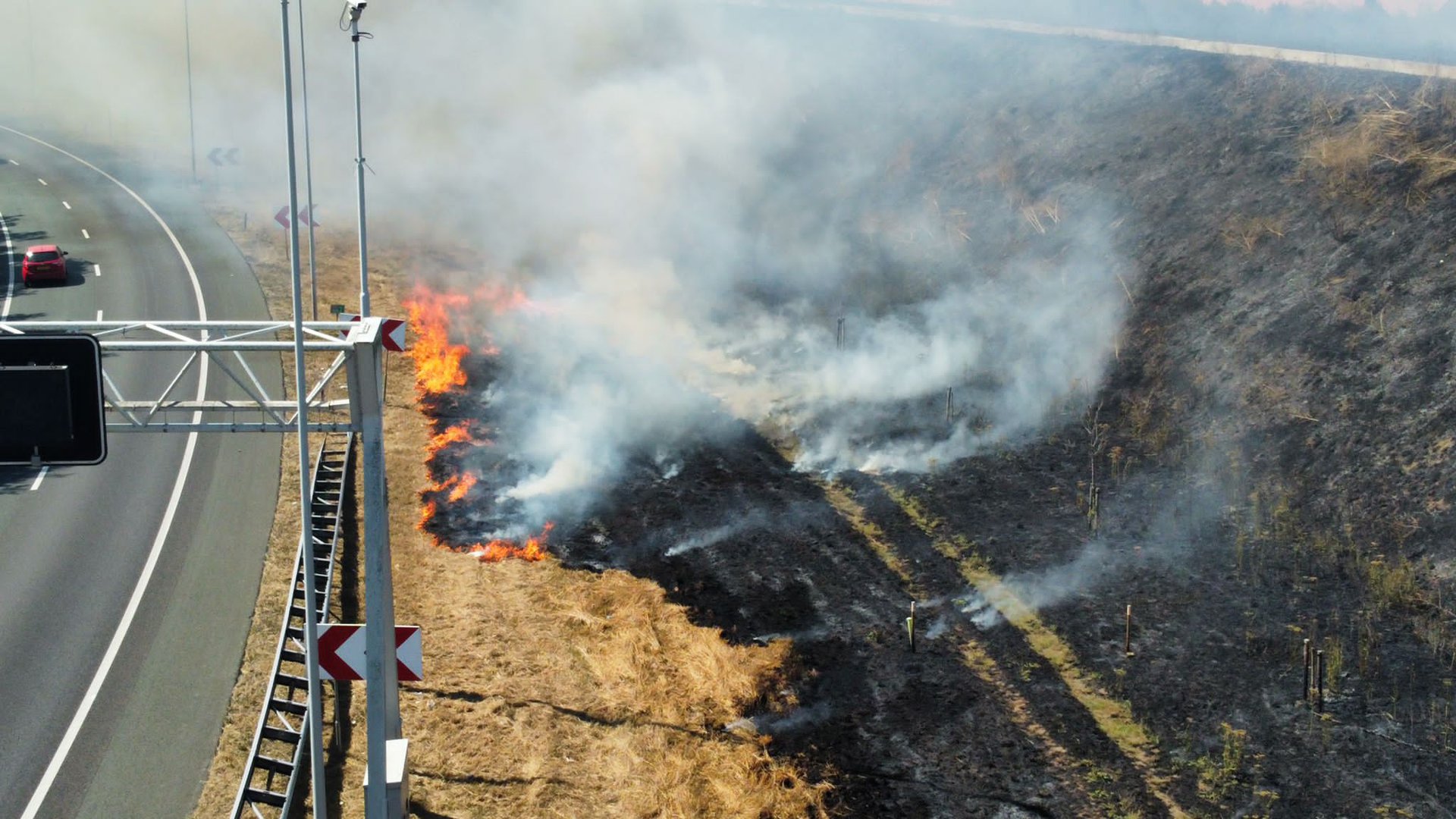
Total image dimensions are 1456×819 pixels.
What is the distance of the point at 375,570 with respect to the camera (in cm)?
1301

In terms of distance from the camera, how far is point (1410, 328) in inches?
944

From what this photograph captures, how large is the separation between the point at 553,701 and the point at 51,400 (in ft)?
29.5

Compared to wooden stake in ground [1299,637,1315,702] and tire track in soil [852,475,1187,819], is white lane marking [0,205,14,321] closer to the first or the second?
tire track in soil [852,475,1187,819]

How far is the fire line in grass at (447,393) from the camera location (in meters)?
22.8

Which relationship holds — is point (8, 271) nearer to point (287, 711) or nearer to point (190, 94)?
point (190, 94)

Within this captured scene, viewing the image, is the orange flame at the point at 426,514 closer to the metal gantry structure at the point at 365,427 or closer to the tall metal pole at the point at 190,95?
the metal gantry structure at the point at 365,427

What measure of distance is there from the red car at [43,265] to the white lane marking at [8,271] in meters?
0.54

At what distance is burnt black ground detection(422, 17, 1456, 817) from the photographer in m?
16.6

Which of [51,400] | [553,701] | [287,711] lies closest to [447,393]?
[553,701]

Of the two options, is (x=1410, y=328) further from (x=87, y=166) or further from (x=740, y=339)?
(x=87, y=166)

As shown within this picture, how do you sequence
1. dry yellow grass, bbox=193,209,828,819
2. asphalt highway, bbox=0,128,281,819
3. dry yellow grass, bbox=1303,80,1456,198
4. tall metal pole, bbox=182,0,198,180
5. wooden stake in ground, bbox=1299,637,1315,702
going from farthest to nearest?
tall metal pole, bbox=182,0,198,180, dry yellow grass, bbox=1303,80,1456,198, wooden stake in ground, bbox=1299,637,1315,702, dry yellow grass, bbox=193,209,828,819, asphalt highway, bbox=0,128,281,819

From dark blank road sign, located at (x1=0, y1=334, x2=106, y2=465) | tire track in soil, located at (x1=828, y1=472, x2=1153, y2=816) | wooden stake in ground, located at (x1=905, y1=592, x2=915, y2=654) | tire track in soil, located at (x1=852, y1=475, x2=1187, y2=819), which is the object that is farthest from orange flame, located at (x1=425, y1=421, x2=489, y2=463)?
dark blank road sign, located at (x1=0, y1=334, x2=106, y2=465)

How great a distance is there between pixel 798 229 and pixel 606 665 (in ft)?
80.2

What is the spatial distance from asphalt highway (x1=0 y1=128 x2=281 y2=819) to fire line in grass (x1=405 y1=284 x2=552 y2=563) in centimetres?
325
